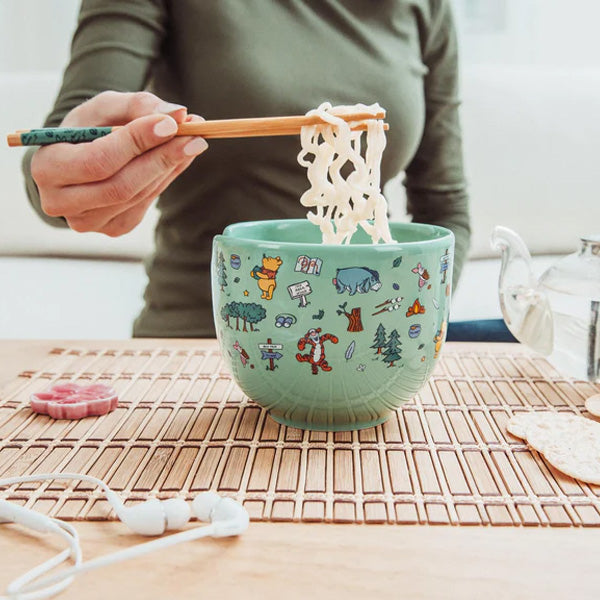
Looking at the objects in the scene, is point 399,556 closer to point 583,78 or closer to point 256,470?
point 256,470

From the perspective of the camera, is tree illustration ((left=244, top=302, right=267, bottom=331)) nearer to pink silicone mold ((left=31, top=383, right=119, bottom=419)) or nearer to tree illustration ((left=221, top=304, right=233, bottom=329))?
tree illustration ((left=221, top=304, right=233, bottom=329))

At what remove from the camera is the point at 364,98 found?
3.57 ft

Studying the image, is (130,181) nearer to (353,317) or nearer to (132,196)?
(132,196)

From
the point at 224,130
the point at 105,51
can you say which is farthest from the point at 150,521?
the point at 105,51

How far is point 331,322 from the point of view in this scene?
0.55 metres

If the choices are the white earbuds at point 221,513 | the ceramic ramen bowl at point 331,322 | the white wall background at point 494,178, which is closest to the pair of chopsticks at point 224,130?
the ceramic ramen bowl at point 331,322

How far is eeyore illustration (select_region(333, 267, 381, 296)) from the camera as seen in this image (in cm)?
54

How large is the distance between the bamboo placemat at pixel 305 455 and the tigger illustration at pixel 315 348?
0.06 metres

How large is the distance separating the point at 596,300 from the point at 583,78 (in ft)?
5.42

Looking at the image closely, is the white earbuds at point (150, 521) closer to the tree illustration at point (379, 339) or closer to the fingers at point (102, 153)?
the tree illustration at point (379, 339)

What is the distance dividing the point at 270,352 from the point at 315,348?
38 millimetres

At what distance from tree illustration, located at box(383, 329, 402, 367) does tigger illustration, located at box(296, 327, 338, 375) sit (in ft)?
0.14

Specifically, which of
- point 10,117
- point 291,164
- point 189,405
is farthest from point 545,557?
point 10,117

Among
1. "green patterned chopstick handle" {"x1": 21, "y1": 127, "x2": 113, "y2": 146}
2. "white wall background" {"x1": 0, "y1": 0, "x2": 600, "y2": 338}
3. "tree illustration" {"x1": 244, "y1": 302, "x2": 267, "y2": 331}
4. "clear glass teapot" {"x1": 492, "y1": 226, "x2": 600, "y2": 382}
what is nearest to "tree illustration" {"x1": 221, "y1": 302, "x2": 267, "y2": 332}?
"tree illustration" {"x1": 244, "y1": 302, "x2": 267, "y2": 331}
